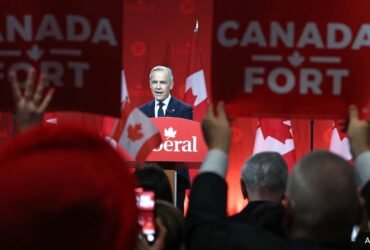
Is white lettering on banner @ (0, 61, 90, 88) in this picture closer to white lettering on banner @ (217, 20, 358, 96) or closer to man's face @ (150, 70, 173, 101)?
white lettering on banner @ (217, 20, 358, 96)

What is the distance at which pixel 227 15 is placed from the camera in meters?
2.29

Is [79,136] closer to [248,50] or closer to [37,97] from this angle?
[37,97]

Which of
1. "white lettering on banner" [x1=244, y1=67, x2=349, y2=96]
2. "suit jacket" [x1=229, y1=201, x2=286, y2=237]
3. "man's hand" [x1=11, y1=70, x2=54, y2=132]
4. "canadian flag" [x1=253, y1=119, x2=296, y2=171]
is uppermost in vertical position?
"white lettering on banner" [x1=244, y1=67, x2=349, y2=96]

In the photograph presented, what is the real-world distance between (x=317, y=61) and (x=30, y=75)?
0.83 metres

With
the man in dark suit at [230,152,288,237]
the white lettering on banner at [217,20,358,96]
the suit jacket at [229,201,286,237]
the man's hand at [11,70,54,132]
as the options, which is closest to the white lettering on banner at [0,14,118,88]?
the man's hand at [11,70,54,132]

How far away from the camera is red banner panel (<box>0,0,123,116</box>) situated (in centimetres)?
221

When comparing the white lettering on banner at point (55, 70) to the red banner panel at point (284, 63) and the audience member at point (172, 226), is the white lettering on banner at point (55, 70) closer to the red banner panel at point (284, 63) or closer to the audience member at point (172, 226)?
the red banner panel at point (284, 63)

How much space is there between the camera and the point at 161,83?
7254 mm

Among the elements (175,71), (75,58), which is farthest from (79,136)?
(175,71)

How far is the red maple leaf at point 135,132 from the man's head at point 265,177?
98 cm

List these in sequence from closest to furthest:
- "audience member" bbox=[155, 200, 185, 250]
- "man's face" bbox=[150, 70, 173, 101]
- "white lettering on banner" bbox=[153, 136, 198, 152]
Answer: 1. "audience member" bbox=[155, 200, 185, 250]
2. "white lettering on banner" bbox=[153, 136, 198, 152]
3. "man's face" bbox=[150, 70, 173, 101]

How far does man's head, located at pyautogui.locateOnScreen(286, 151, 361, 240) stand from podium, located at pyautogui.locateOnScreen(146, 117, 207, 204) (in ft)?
13.7

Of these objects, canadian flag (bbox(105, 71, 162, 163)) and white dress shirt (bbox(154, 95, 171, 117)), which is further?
white dress shirt (bbox(154, 95, 171, 117))

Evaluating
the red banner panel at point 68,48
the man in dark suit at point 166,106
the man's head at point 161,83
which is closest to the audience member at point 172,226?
the red banner panel at point 68,48
